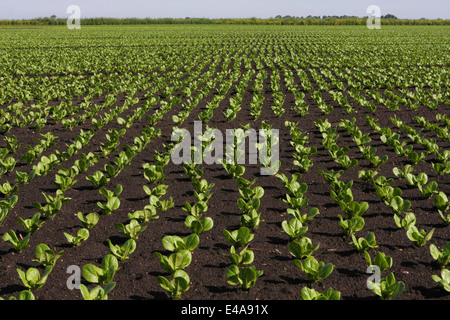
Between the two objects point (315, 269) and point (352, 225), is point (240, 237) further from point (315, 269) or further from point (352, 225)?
point (352, 225)

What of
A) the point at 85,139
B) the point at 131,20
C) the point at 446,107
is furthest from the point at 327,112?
the point at 131,20

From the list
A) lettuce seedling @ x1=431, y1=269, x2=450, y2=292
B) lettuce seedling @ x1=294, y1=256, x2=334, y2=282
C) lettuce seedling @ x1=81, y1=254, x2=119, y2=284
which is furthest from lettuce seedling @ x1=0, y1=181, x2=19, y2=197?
lettuce seedling @ x1=431, y1=269, x2=450, y2=292

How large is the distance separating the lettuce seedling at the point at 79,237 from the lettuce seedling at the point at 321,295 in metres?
2.61

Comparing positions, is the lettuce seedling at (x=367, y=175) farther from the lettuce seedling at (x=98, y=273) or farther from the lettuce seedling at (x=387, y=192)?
the lettuce seedling at (x=98, y=273)

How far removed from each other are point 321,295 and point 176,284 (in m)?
1.32

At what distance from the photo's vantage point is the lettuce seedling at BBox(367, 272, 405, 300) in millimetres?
3398

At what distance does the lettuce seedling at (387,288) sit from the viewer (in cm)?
340

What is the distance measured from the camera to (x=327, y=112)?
1042cm

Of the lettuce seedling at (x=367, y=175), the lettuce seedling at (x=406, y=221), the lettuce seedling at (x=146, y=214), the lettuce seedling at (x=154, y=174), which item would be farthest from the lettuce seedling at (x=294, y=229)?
the lettuce seedling at (x=154, y=174)

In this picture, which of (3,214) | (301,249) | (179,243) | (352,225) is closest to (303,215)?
(352,225)

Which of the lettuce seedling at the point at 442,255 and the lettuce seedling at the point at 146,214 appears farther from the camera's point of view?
the lettuce seedling at the point at 146,214

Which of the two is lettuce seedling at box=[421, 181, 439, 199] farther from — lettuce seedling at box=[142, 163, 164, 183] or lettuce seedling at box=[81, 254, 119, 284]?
lettuce seedling at box=[81, 254, 119, 284]

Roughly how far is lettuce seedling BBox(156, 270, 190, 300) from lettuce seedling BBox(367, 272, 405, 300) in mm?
1720
